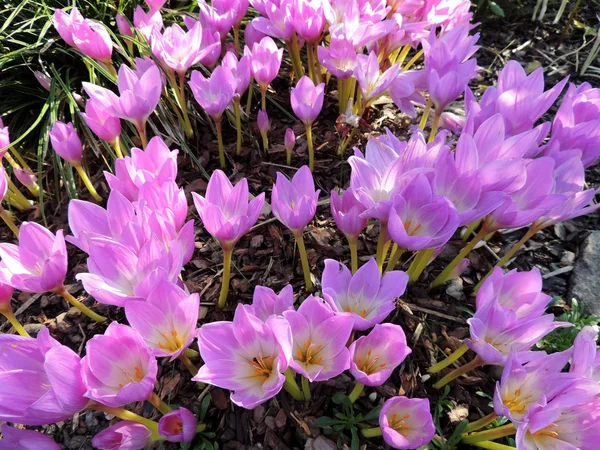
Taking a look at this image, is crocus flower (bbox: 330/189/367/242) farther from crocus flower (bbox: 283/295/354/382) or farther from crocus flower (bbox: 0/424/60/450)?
crocus flower (bbox: 0/424/60/450)

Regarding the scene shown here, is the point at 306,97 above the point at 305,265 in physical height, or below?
above

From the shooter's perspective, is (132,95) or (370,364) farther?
(132,95)

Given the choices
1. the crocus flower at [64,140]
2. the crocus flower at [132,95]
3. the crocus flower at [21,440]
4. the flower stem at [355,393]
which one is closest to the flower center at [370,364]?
the flower stem at [355,393]

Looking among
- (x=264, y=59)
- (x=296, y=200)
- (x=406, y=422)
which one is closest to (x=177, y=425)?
(x=406, y=422)

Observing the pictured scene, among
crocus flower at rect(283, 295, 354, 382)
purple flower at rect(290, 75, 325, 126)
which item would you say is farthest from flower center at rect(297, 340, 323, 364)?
purple flower at rect(290, 75, 325, 126)

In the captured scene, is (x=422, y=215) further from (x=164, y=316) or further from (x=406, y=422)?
(x=164, y=316)
